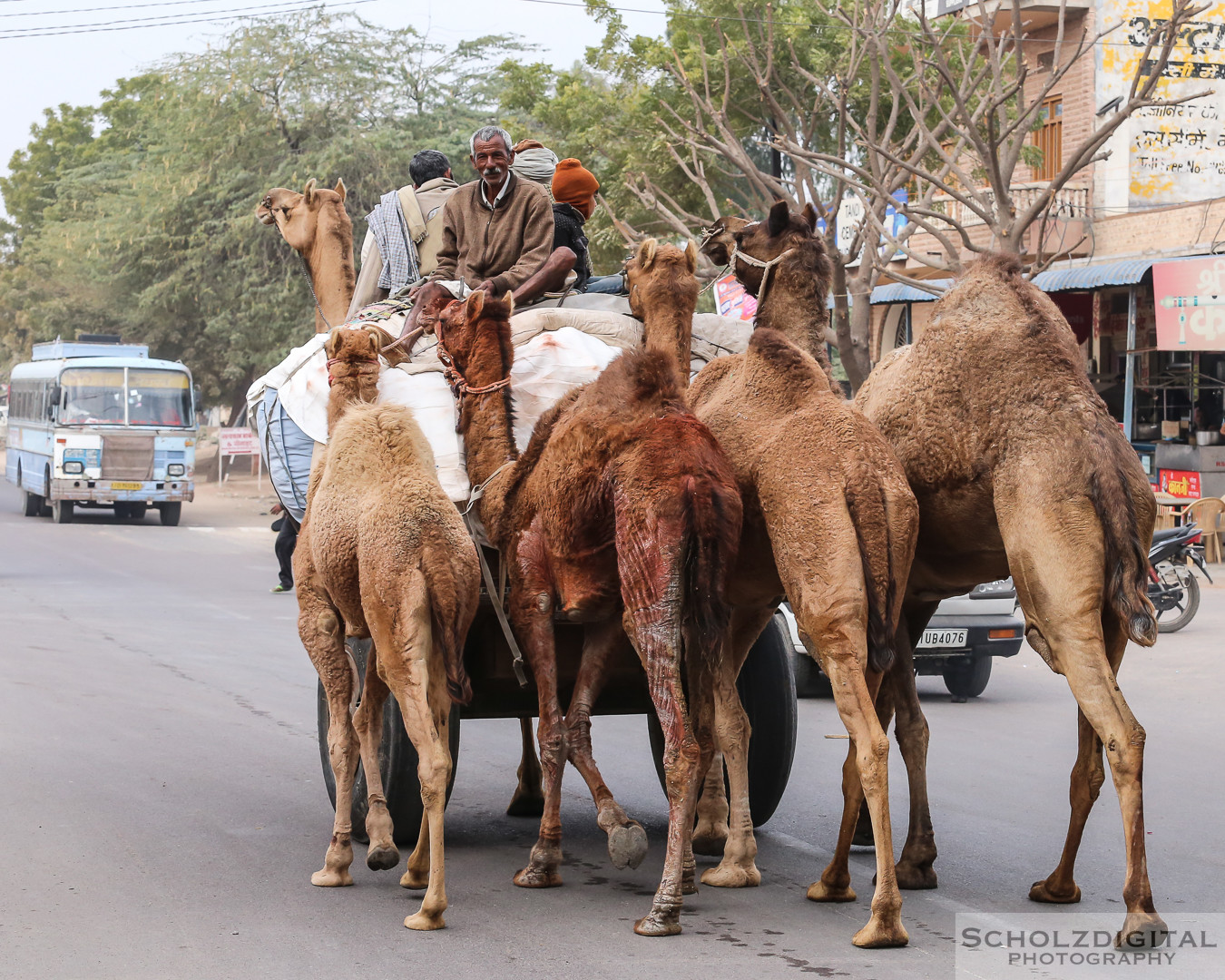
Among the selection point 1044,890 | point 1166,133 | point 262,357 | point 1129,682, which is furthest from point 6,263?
point 1044,890

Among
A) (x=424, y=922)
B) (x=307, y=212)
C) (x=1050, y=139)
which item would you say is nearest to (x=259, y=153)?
(x=1050, y=139)

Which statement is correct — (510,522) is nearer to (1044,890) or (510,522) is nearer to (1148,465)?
(1044,890)

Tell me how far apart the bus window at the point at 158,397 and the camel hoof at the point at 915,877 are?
23471 millimetres

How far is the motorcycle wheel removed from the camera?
1387cm

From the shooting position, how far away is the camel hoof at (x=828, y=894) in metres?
5.61

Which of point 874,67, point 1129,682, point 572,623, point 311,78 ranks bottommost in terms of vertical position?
point 1129,682

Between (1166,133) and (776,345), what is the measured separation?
18425mm

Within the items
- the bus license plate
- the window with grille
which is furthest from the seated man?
the window with grille

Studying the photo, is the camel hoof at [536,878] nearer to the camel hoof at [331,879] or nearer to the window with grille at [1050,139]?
the camel hoof at [331,879]

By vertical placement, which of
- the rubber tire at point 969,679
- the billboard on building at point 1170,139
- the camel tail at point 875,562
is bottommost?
the rubber tire at point 969,679

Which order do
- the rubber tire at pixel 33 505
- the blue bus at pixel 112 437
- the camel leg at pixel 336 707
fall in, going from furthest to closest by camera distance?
the rubber tire at pixel 33 505
the blue bus at pixel 112 437
the camel leg at pixel 336 707

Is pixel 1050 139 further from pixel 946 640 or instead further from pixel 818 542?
pixel 818 542

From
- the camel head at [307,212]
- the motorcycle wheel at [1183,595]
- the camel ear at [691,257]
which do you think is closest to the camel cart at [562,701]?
the camel ear at [691,257]

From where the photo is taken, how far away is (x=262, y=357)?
32188 mm
